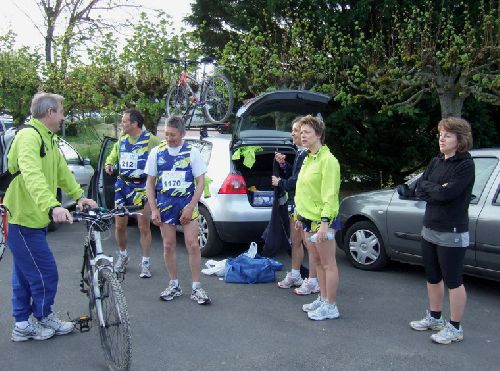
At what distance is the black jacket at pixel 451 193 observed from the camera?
4.09 metres

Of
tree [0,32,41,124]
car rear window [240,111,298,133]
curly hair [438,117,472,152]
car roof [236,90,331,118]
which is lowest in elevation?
curly hair [438,117,472,152]

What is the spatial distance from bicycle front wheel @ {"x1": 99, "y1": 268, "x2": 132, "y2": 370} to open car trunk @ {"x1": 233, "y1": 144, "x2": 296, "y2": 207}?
3238mm

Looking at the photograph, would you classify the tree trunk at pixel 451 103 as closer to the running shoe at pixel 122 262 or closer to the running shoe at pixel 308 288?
the running shoe at pixel 308 288

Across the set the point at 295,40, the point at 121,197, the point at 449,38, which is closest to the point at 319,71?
the point at 295,40

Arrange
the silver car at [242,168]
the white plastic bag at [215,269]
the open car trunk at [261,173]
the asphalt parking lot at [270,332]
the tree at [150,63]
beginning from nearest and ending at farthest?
the asphalt parking lot at [270,332] < the white plastic bag at [215,269] < the silver car at [242,168] < the open car trunk at [261,173] < the tree at [150,63]

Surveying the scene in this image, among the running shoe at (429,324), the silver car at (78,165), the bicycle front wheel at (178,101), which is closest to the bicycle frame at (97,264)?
the running shoe at (429,324)

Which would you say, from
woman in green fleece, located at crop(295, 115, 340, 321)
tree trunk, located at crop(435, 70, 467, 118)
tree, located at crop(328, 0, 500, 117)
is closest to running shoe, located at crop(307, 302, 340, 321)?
woman in green fleece, located at crop(295, 115, 340, 321)

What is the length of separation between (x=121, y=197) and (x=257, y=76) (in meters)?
5.82

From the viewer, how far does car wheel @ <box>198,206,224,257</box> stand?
6.89 metres

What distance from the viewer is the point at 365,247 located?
6461 millimetres

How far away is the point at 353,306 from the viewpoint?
526cm

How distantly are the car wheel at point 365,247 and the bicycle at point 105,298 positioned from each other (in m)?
3.24

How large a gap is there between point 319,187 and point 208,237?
8.50 feet

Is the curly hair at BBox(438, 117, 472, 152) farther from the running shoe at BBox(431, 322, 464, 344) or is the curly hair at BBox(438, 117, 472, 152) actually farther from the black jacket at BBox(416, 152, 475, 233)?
the running shoe at BBox(431, 322, 464, 344)
